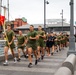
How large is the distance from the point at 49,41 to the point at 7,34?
8.20 m

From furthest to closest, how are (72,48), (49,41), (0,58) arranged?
(49,41)
(72,48)
(0,58)

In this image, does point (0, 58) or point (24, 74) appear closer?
point (24, 74)

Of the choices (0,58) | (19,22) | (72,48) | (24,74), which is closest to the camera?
(24,74)

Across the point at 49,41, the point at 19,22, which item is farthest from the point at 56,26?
the point at 49,41

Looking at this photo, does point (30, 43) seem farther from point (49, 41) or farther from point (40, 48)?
point (49, 41)

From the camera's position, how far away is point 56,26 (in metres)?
88.6

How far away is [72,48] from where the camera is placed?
2066 cm

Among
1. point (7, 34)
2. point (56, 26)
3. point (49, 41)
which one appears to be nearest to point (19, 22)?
point (56, 26)

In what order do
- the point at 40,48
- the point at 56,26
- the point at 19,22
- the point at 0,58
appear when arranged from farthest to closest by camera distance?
1. the point at 19,22
2. the point at 56,26
3. the point at 40,48
4. the point at 0,58

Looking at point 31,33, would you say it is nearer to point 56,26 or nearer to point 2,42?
point 2,42

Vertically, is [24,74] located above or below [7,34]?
below

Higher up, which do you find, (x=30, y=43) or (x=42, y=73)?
(x=30, y=43)

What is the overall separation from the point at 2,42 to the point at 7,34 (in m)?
3.79

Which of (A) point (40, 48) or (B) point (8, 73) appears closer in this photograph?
(B) point (8, 73)
